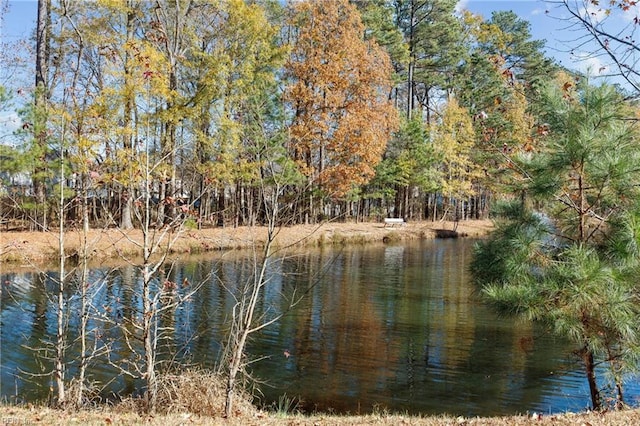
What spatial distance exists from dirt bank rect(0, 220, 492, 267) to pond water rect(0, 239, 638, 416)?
1263 mm

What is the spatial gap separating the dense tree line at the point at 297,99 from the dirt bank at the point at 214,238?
966mm

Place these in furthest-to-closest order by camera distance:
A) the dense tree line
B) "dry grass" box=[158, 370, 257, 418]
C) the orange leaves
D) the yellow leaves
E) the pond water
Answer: the yellow leaves
the orange leaves
the dense tree line
the pond water
"dry grass" box=[158, 370, 257, 418]

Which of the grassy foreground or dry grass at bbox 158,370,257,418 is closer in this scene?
the grassy foreground

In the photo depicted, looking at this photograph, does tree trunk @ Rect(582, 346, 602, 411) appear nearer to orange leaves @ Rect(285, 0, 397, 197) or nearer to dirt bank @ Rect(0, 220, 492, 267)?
dirt bank @ Rect(0, 220, 492, 267)

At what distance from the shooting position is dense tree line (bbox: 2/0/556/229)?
16.6 metres

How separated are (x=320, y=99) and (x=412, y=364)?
63.7 feet

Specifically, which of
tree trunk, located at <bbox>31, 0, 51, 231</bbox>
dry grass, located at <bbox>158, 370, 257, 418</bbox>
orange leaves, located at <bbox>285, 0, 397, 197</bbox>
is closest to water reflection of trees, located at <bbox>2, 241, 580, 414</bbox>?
dry grass, located at <bbox>158, 370, 257, 418</bbox>

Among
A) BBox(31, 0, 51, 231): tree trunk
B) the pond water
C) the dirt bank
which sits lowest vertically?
the pond water

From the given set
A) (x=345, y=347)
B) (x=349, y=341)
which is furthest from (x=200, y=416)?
(x=349, y=341)

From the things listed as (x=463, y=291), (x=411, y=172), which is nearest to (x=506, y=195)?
(x=463, y=291)

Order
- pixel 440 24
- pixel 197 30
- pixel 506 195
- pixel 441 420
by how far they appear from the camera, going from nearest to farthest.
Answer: pixel 441 420, pixel 506 195, pixel 197 30, pixel 440 24

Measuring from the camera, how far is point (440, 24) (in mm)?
35781

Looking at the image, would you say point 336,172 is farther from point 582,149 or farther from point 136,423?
point 136,423

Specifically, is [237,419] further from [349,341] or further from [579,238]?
[579,238]
